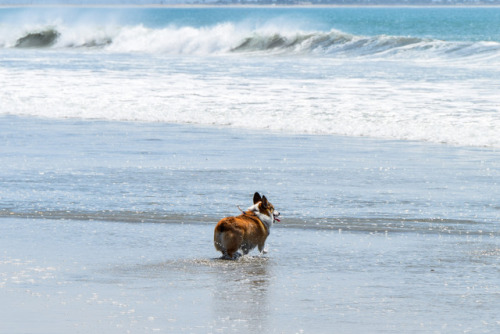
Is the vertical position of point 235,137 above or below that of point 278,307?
above

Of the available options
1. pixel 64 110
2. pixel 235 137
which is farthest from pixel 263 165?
pixel 64 110

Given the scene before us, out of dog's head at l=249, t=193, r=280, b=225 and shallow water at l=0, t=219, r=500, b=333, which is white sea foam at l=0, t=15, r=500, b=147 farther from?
dog's head at l=249, t=193, r=280, b=225

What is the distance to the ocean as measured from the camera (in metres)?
5.12

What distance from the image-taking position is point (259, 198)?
6789 mm

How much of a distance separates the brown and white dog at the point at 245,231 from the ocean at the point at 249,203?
0.11 m

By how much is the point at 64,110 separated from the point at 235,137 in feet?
17.6

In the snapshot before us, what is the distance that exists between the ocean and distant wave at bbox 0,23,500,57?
14.5 meters

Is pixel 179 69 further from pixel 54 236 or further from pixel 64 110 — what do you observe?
pixel 54 236

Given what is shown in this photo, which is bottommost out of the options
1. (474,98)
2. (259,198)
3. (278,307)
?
(278,307)

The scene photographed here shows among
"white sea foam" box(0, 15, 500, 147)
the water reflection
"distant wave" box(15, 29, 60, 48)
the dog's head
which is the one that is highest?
"distant wave" box(15, 29, 60, 48)

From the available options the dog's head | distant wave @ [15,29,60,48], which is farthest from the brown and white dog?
distant wave @ [15,29,60,48]

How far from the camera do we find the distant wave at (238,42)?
35031mm

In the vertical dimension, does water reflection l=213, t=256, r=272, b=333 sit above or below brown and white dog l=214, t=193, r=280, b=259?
below

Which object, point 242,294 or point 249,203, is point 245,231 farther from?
point 249,203
